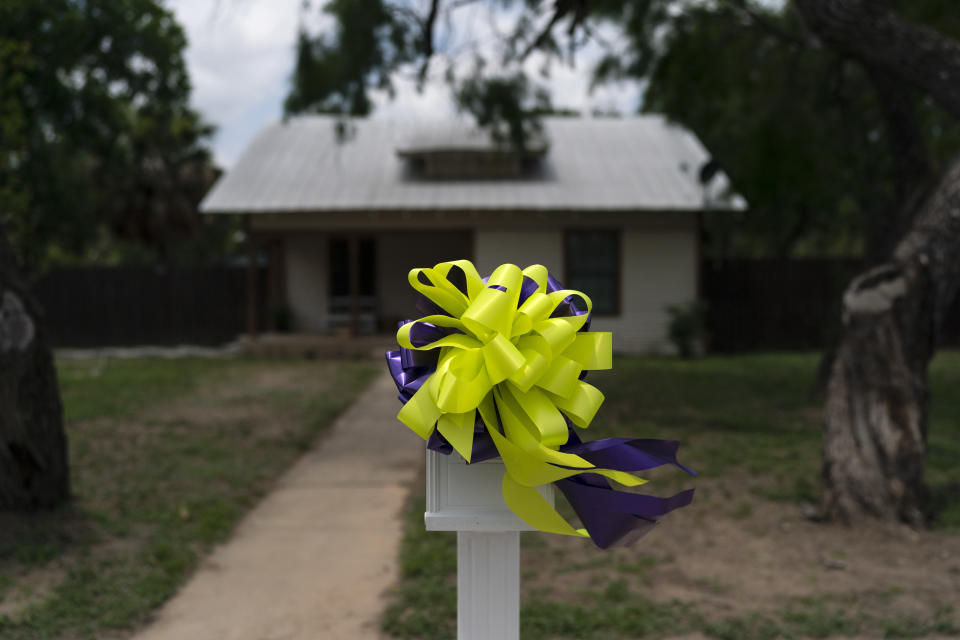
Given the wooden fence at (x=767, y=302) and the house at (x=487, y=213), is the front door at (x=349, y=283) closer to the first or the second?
the house at (x=487, y=213)

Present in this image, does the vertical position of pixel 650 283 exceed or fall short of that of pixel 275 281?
it exceeds it

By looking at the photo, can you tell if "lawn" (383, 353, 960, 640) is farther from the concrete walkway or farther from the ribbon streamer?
the ribbon streamer

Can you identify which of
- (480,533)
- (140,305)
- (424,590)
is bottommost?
(140,305)

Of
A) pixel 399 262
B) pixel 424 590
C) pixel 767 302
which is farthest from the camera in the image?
pixel 399 262

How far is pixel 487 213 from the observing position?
49.7 ft

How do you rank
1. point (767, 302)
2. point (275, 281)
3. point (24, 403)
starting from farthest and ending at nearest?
point (275, 281), point (767, 302), point (24, 403)

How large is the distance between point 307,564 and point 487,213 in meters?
11.3

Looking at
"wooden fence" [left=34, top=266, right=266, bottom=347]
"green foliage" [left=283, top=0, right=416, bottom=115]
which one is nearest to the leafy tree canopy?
"green foliage" [left=283, top=0, right=416, bottom=115]

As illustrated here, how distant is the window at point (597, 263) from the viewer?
51.0ft

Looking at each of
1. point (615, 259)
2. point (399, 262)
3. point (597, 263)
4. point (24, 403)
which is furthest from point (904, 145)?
point (399, 262)

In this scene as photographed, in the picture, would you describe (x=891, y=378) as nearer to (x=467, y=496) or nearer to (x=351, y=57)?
(x=467, y=496)

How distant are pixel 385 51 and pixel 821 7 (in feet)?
14.3

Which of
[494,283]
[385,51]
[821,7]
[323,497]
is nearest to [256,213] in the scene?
[385,51]

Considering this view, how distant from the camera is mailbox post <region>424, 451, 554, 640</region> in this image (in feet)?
6.07
